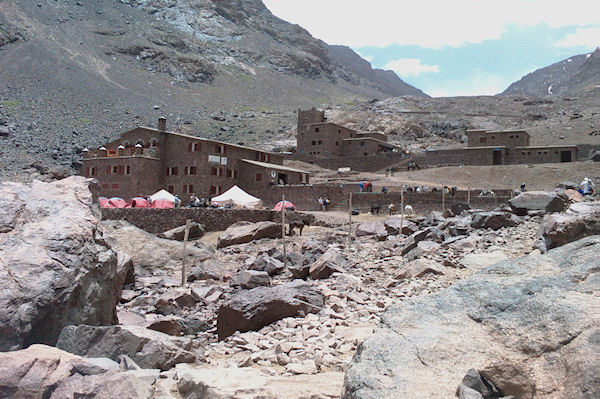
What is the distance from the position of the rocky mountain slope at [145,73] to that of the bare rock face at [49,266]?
5417cm

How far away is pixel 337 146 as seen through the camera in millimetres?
63531

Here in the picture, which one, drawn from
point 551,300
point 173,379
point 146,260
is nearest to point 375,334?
point 551,300

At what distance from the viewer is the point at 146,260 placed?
18188 mm

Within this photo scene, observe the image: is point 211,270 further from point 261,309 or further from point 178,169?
point 178,169

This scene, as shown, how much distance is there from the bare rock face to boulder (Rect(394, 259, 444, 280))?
6.81 meters

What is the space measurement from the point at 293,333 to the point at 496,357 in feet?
16.6

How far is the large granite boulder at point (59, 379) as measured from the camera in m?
4.54

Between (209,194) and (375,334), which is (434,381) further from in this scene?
(209,194)

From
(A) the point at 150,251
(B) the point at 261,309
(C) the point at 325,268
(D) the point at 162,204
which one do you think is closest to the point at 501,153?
(D) the point at 162,204

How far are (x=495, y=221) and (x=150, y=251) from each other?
1204cm

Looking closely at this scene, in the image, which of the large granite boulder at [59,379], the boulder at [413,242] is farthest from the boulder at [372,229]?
the large granite boulder at [59,379]

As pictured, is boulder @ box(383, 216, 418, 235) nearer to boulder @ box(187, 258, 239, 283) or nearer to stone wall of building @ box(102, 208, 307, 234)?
boulder @ box(187, 258, 239, 283)

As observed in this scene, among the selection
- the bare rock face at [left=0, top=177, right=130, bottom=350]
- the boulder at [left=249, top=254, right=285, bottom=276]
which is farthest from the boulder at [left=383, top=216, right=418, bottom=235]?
the bare rock face at [left=0, top=177, right=130, bottom=350]

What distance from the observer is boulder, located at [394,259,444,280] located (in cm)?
1173
